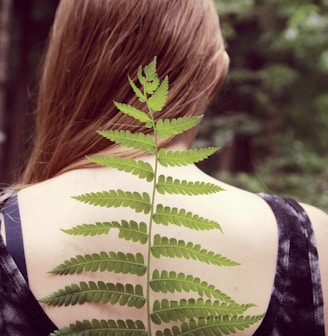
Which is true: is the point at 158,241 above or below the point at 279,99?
above

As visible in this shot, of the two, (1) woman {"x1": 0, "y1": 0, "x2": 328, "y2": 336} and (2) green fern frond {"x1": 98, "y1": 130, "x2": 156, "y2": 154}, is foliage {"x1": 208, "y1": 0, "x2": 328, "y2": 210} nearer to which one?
(1) woman {"x1": 0, "y1": 0, "x2": 328, "y2": 336}

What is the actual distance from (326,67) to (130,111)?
14.1 ft

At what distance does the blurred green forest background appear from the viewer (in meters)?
5.01

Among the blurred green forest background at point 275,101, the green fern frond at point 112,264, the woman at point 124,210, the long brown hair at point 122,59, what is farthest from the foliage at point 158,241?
the blurred green forest background at point 275,101

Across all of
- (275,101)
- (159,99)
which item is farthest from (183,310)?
(275,101)

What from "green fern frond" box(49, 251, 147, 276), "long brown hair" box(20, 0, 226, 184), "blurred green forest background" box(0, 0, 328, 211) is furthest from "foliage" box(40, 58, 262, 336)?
"blurred green forest background" box(0, 0, 328, 211)

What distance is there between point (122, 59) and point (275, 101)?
7425 mm

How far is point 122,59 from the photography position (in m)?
1.34

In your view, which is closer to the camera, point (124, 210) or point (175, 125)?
point (175, 125)

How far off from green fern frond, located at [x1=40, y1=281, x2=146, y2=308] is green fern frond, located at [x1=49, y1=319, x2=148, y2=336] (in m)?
0.03

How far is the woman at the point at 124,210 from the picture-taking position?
1188mm

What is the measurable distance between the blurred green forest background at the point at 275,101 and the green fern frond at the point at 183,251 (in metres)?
3.19

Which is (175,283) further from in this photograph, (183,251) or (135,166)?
(135,166)

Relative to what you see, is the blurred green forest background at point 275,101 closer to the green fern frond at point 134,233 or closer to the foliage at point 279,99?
the foliage at point 279,99
